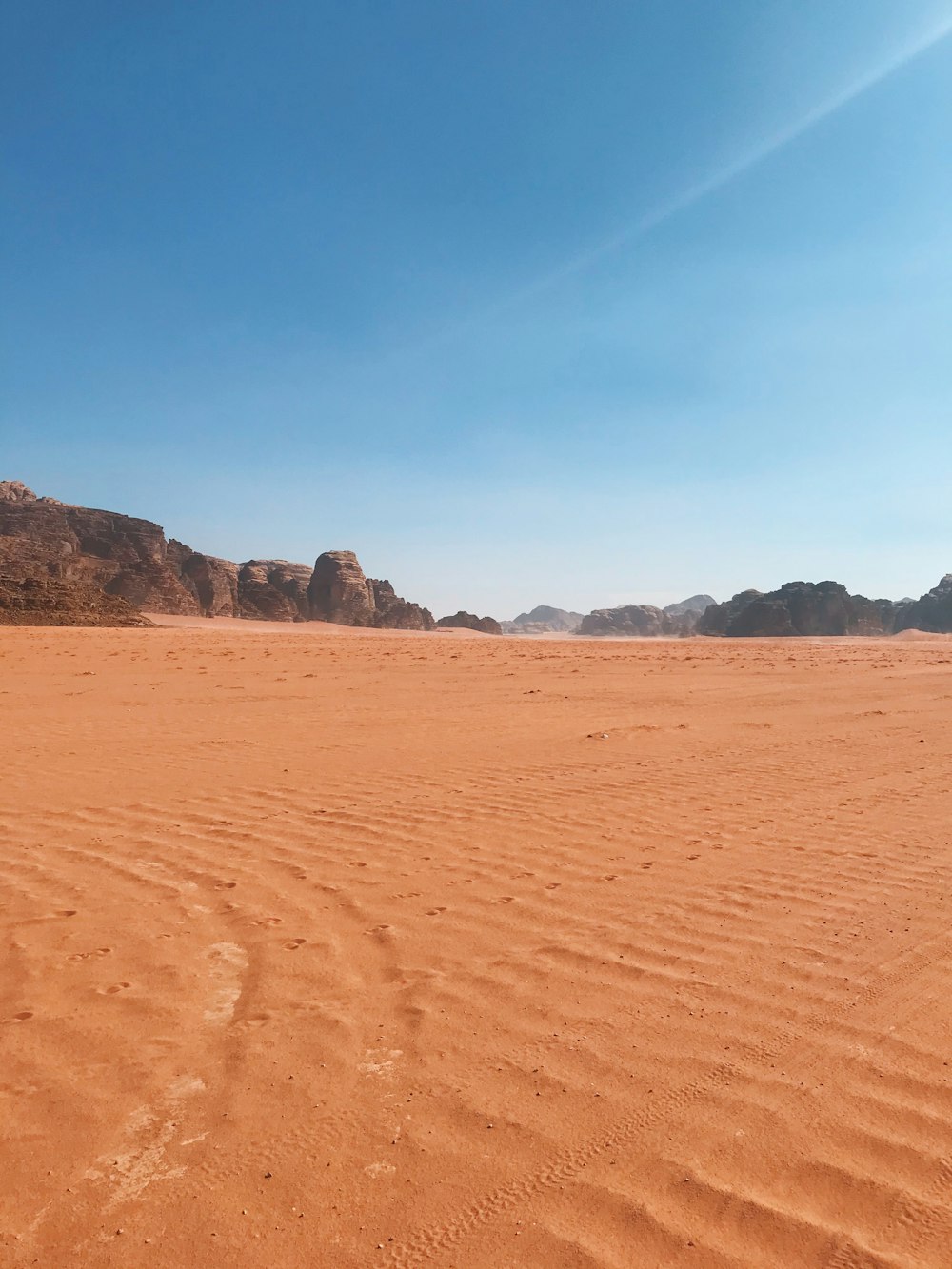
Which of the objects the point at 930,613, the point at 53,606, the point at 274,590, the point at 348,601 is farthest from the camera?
the point at 930,613

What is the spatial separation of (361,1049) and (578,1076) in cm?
87

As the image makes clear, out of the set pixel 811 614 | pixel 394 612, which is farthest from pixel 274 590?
pixel 811 614

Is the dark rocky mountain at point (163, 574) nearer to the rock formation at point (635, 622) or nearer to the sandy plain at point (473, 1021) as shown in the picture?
the sandy plain at point (473, 1021)

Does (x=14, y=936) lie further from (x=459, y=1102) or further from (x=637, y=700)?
(x=637, y=700)

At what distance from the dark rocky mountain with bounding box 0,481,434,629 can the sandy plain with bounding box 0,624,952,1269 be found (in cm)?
4277

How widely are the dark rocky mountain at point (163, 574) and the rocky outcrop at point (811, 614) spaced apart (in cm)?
5440

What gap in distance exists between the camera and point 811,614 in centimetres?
11600

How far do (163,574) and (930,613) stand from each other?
119 m

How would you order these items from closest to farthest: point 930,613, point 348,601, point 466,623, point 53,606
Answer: point 53,606 < point 348,601 < point 930,613 < point 466,623

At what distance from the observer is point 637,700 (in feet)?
50.8

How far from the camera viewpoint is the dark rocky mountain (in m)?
63.5

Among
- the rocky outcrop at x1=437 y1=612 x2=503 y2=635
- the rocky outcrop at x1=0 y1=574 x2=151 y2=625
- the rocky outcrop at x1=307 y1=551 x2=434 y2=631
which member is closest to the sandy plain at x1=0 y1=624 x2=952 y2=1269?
the rocky outcrop at x1=0 y1=574 x2=151 y2=625

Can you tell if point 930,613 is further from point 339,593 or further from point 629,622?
point 339,593

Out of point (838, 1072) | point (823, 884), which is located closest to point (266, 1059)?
point (838, 1072)
